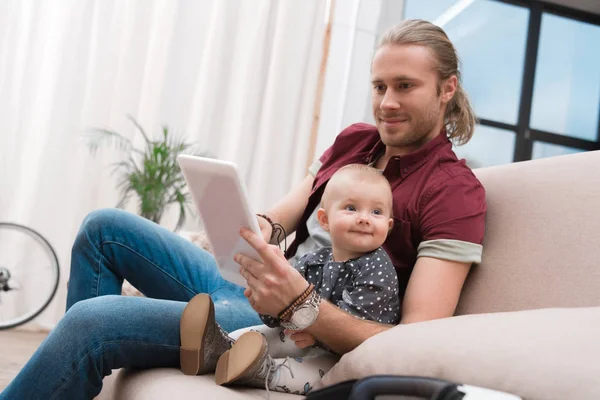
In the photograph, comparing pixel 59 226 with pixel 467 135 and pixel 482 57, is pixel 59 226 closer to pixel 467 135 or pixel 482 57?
pixel 467 135

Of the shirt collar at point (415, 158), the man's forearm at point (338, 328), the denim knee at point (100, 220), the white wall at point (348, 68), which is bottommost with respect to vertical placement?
the man's forearm at point (338, 328)

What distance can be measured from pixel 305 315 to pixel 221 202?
0.76ft

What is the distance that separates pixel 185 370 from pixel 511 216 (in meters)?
0.68

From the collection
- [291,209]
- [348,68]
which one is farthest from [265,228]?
[348,68]

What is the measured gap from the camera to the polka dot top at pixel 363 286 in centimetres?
108

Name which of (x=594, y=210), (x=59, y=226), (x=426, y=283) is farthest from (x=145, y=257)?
(x=59, y=226)

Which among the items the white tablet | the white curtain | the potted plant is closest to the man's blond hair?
the white tablet

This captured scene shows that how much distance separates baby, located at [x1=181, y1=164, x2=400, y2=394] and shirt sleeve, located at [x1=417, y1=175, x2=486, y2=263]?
85 millimetres

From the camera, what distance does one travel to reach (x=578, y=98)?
5547mm

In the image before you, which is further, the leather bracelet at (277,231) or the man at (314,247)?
the leather bracelet at (277,231)

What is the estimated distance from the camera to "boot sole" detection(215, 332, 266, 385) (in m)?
0.94

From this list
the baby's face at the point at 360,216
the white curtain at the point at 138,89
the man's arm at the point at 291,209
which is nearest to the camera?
the baby's face at the point at 360,216

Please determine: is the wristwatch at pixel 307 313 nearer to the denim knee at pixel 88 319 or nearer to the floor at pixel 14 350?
the denim knee at pixel 88 319

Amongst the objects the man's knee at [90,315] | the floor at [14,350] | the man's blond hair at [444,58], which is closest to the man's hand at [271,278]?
the man's knee at [90,315]
